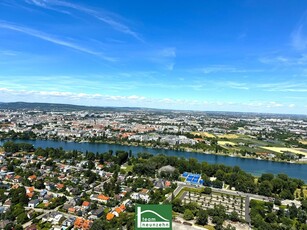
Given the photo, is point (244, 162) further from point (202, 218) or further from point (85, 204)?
point (85, 204)

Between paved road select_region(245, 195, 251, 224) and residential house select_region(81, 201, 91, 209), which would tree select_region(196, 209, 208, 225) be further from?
residential house select_region(81, 201, 91, 209)

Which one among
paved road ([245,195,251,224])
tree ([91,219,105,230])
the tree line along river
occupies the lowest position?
the tree line along river

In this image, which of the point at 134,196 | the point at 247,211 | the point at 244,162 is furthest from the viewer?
the point at 244,162

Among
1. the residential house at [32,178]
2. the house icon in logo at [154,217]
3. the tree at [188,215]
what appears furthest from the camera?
the residential house at [32,178]

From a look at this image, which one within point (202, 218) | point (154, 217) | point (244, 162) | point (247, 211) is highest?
point (154, 217)

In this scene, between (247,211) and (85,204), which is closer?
(85,204)

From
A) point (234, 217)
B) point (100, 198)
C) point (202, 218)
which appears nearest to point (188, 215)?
point (202, 218)

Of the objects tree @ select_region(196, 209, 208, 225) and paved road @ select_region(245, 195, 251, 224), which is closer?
tree @ select_region(196, 209, 208, 225)

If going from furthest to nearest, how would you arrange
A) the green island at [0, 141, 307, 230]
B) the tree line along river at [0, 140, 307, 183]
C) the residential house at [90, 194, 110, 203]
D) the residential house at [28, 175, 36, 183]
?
the tree line along river at [0, 140, 307, 183]
the residential house at [28, 175, 36, 183]
the residential house at [90, 194, 110, 203]
the green island at [0, 141, 307, 230]

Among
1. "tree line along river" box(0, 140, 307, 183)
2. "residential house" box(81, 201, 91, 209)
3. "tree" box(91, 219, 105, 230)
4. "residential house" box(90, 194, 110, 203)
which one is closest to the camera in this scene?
"tree" box(91, 219, 105, 230)

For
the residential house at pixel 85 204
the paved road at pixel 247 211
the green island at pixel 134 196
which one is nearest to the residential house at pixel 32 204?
the green island at pixel 134 196

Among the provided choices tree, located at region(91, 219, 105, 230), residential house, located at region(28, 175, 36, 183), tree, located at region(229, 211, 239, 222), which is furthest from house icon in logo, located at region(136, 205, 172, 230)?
residential house, located at region(28, 175, 36, 183)

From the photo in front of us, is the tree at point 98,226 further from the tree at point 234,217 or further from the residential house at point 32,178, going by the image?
the residential house at point 32,178

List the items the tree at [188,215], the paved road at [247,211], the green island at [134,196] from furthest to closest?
the paved road at [247,211] < the tree at [188,215] < the green island at [134,196]
